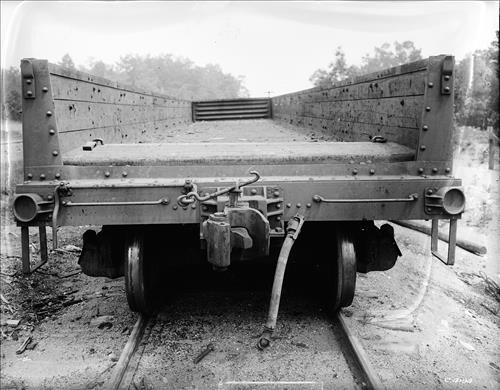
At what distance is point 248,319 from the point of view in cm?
332

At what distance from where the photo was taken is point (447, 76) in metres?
2.63

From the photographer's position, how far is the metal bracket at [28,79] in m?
2.60

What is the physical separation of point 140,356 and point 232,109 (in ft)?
24.3

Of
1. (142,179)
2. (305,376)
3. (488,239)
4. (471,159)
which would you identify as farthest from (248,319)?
(471,159)

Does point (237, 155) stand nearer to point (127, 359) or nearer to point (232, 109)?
point (127, 359)

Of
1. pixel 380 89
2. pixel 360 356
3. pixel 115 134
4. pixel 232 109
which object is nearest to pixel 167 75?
pixel 232 109

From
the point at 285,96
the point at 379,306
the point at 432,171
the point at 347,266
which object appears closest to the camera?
the point at 432,171

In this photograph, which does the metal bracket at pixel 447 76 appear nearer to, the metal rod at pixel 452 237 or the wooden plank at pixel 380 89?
the wooden plank at pixel 380 89

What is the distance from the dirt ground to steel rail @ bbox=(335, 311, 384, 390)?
0.07 m

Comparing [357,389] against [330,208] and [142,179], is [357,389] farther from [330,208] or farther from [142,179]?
[142,179]

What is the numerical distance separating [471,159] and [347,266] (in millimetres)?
12709

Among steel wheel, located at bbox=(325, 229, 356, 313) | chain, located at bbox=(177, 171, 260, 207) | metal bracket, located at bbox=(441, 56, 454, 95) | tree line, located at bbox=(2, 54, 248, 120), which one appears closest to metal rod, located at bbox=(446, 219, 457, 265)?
steel wheel, located at bbox=(325, 229, 356, 313)

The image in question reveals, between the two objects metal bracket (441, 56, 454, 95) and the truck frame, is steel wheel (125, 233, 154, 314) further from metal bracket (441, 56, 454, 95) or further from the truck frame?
metal bracket (441, 56, 454, 95)

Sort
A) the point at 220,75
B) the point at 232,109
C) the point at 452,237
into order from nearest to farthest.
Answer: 1. the point at 452,237
2. the point at 232,109
3. the point at 220,75
